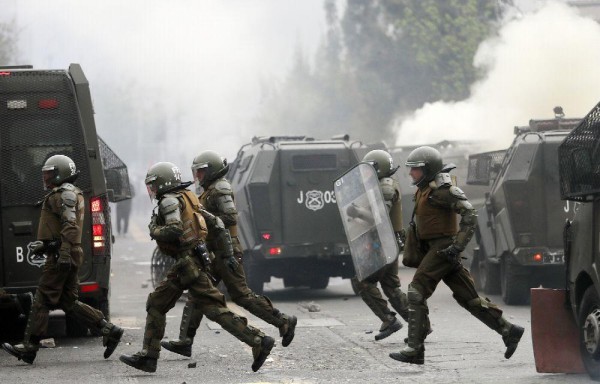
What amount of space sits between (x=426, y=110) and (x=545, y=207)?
84.1 ft

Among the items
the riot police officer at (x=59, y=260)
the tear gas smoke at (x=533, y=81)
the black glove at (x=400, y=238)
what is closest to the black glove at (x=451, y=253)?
the black glove at (x=400, y=238)

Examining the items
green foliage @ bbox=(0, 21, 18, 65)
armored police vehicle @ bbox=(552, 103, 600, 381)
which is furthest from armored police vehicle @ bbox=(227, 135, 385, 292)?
green foliage @ bbox=(0, 21, 18, 65)

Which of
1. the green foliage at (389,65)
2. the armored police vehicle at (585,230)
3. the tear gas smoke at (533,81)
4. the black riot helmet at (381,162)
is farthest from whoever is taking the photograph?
the green foliage at (389,65)

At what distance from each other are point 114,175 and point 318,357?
13.5 feet

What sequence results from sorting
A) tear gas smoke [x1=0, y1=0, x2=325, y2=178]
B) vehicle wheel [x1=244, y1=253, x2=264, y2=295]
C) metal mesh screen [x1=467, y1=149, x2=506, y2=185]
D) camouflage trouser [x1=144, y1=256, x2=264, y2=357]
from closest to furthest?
1. camouflage trouser [x1=144, y1=256, x2=264, y2=357]
2. metal mesh screen [x1=467, y1=149, x2=506, y2=185]
3. vehicle wheel [x1=244, y1=253, x2=264, y2=295]
4. tear gas smoke [x1=0, y1=0, x2=325, y2=178]

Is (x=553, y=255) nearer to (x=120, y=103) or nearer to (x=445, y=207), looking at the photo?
(x=445, y=207)

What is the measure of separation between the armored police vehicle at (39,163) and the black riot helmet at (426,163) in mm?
3592

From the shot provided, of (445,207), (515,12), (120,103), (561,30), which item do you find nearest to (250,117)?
(120,103)

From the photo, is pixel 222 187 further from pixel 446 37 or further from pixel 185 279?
pixel 446 37

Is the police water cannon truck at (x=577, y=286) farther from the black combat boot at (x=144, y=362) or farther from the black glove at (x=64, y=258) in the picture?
the black glove at (x=64, y=258)

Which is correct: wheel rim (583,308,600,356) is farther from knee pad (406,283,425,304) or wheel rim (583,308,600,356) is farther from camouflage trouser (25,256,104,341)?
camouflage trouser (25,256,104,341)

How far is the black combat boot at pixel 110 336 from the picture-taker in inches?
496

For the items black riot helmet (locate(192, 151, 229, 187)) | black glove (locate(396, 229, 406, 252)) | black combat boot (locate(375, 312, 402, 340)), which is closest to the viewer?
black riot helmet (locate(192, 151, 229, 187))

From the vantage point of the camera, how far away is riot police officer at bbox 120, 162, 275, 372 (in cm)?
1137
